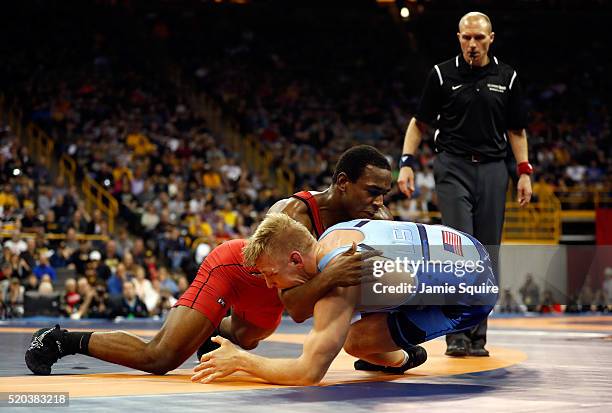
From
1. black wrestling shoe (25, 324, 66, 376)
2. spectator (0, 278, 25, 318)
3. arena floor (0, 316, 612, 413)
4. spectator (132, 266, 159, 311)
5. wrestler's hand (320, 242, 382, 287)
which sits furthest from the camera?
spectator (132, 266, 159, 311)

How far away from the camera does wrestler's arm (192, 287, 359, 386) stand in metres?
3.63

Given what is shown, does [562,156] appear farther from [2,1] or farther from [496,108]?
[496,108]

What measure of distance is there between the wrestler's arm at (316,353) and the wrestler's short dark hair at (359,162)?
82cm

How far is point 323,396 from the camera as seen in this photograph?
11.2 feet

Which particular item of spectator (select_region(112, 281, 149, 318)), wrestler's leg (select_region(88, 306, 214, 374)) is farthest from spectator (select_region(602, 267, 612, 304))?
wrestler's leg (select_region(88, 306, 214, 374))

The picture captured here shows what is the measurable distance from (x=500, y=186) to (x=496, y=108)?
459 mm

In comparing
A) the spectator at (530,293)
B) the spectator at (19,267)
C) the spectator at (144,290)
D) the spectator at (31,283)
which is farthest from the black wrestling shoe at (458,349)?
the spectator at (19,267)

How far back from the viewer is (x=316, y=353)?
3.65m

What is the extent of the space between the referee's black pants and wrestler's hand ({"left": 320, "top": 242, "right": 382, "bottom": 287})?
2.07 metres

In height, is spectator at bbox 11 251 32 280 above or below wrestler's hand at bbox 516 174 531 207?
below

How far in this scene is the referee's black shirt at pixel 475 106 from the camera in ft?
19.0

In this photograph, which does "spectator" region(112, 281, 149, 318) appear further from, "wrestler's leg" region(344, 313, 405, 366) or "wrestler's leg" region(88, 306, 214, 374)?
"wrestler's leg" region(344, 313, 405, 366)

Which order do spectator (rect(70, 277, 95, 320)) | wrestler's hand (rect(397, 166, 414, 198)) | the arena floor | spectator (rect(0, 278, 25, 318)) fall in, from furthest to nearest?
spectator (rect(70, 277, 95, 320)) < spectator (rect(0, 278, 25, 318)) < wrestler's hand (rect(397, 166, 414, 198)) < the arena floor

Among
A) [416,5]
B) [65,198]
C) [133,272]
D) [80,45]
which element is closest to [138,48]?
[80,45]
